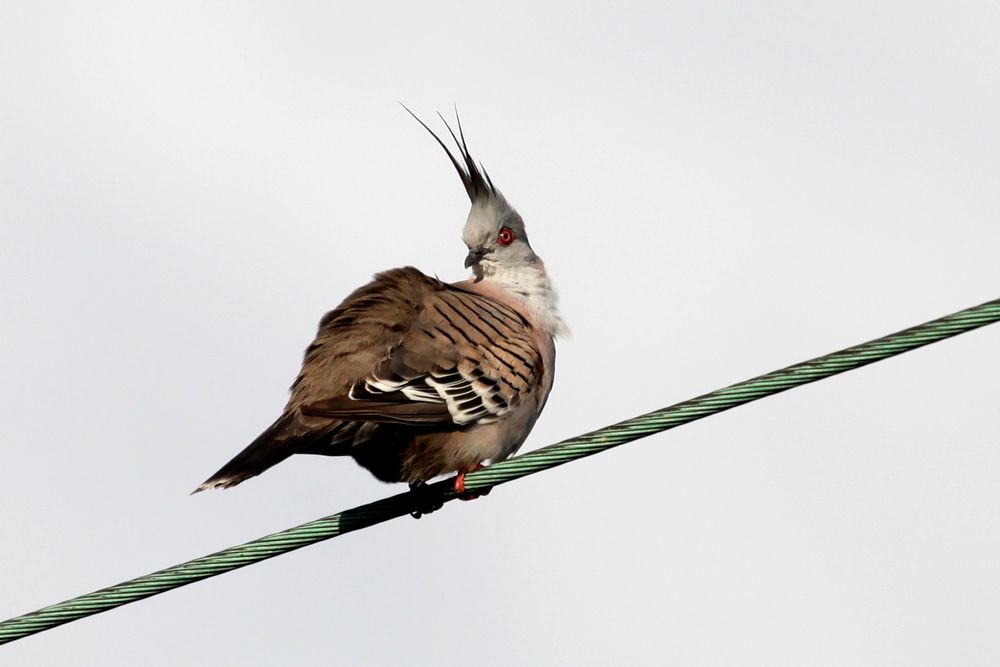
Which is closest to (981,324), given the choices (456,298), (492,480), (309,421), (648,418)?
(648,418)

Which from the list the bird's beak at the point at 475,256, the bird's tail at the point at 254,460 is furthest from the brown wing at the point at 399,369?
the bird's beak at the point at 475,256

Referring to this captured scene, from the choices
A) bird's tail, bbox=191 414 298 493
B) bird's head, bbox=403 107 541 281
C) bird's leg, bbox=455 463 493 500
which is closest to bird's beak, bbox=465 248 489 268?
bird's head, bbox=403 107 541 281

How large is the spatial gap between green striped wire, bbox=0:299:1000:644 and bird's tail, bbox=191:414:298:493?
0.66 meters

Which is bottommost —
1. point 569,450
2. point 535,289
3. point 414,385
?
point 569,450

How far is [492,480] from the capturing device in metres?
5.89

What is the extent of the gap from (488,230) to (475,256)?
19cm

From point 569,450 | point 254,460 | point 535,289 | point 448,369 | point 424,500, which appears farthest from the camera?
point 535,289

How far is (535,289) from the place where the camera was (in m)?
8.46

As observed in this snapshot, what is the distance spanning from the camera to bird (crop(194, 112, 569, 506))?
647 cm

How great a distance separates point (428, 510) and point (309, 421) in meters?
0.80

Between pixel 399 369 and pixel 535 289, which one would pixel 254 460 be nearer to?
pixel 399 369

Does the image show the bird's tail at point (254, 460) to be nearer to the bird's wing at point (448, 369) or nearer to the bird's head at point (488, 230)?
the bird's wing at point (448, 369)

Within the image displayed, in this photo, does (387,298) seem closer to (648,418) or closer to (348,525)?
(348,525)

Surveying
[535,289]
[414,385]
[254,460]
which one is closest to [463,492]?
[414,385]
